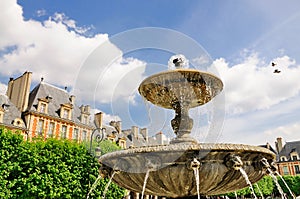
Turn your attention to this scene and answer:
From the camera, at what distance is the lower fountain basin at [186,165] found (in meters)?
4.39

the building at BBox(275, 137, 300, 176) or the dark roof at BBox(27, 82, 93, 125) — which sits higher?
the dark roof at BBox(27, 82, 93, 125)

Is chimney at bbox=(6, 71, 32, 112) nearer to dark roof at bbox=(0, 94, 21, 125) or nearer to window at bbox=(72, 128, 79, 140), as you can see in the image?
dark roof at bbox=(0, 94, 21, 125)

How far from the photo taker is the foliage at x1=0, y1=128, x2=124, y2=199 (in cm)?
1622

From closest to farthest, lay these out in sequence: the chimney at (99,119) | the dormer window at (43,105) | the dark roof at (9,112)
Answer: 1. the dark roof at (9,112)
2. the dormer window at (43,105)
3. the chimney at (99,119)

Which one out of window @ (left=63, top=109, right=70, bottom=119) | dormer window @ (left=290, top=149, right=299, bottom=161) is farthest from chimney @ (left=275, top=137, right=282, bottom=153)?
window @ (left=63, top=109, right=70, bottom=119)

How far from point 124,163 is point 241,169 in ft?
6.46

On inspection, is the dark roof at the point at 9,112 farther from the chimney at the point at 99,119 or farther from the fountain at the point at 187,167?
the fountain at the point at 187,167

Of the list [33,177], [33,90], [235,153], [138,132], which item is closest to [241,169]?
[235,153]

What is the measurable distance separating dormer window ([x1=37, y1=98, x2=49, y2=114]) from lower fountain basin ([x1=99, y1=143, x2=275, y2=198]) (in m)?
28.3

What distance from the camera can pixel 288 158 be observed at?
5625cm

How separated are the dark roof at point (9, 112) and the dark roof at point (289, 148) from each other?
51.0 meters

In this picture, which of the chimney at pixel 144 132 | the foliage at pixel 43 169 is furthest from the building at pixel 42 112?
the chimney at pixel 144 132

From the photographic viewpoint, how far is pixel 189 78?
22.3 feet

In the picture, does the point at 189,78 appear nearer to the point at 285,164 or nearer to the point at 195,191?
the point at 195,191
